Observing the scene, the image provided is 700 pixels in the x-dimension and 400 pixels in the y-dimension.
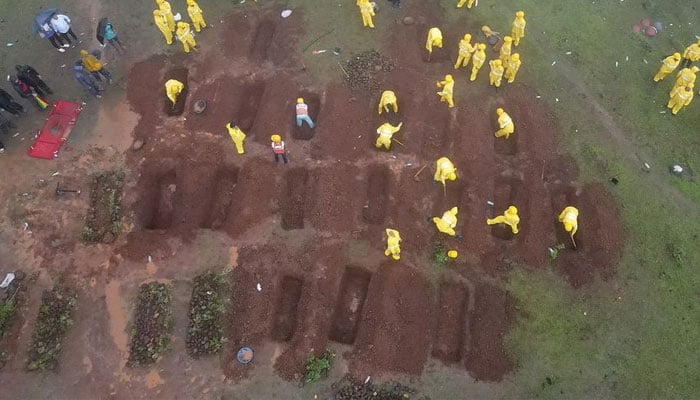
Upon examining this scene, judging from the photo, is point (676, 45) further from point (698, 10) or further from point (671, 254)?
point (671, 254)

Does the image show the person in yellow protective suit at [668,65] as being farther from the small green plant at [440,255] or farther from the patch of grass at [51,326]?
the patch of grass at [51,326]

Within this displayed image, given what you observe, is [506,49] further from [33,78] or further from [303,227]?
[33,78]

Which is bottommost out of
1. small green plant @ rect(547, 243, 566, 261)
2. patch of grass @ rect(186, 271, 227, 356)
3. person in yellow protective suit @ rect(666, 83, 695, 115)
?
patch of grass @ rect(186, 271, 227, 356)

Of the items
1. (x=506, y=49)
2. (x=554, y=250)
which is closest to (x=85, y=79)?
(x=506, y=49)

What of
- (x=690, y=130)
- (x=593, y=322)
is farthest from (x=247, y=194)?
(x=690, y=130)

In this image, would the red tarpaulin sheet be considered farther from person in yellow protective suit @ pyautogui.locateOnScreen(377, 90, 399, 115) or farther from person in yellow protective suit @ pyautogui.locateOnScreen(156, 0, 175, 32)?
person in yellow protective suit @ pyautogui.locateOnScreen(377, 90, 399, 115)

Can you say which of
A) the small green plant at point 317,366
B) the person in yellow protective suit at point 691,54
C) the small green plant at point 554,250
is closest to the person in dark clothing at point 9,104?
the small green plant at point 317,366

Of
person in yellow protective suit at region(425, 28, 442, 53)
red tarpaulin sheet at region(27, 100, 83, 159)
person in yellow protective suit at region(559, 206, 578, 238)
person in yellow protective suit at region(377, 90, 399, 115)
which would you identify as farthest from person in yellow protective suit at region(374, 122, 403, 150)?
red tarpaulin sheet at region(27, 100, 83, 159)
